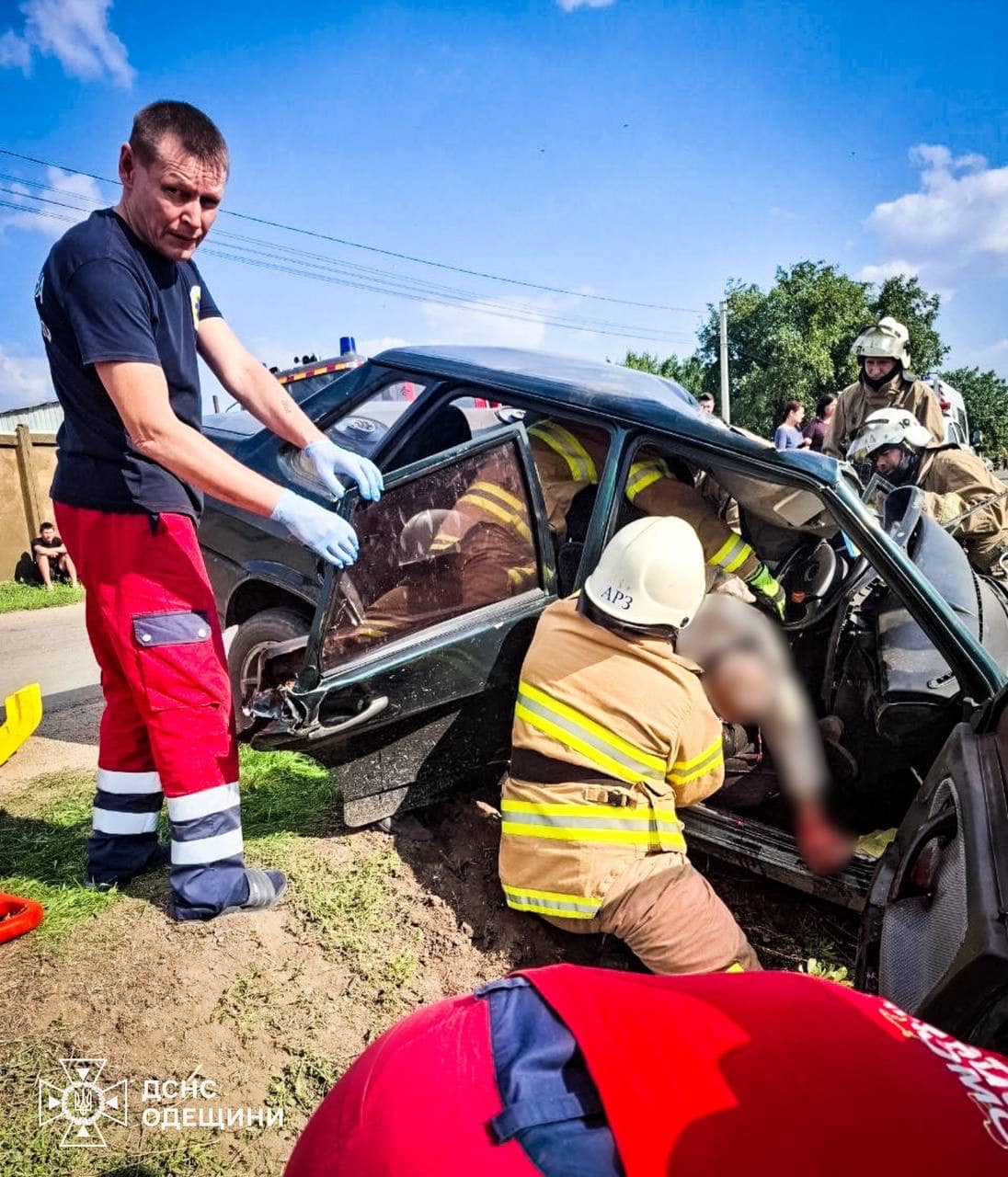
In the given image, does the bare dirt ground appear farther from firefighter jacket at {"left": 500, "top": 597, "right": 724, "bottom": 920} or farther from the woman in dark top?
the woman in dark top

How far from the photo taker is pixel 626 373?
115 inches

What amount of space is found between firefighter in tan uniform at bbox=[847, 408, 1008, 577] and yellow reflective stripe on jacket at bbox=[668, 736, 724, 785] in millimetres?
2284

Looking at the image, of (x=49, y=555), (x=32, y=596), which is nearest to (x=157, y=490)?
(x=32, y=596)

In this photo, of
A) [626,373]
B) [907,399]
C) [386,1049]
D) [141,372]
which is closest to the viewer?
[386,1049]

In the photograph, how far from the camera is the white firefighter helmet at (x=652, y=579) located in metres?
2.05

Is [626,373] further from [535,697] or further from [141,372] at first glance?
[141,372]

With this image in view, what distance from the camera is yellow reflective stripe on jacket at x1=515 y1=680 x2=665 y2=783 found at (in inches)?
81.4

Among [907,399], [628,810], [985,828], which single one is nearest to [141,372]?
[628,810]

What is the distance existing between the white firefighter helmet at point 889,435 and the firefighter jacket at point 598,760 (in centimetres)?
246

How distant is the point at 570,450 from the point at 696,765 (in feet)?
3.88

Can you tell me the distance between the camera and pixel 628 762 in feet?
6.80

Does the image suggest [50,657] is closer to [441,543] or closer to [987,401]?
[441,543]

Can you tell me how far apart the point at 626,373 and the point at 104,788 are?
2248mm

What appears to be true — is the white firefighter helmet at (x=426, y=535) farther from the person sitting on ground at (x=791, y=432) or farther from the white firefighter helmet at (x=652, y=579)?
the person sitting on ground at (x=791, y=432)
